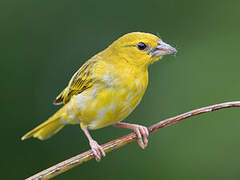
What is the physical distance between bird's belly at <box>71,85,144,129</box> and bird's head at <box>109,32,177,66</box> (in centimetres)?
23

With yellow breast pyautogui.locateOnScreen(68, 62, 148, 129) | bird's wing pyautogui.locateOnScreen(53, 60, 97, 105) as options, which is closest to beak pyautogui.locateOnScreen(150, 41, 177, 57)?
yellow breast pyautogui.locateOnScreen(68, 62, 148, 129)

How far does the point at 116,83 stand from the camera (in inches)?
108

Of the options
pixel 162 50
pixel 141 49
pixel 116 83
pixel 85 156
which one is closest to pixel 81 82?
pixel 116 83

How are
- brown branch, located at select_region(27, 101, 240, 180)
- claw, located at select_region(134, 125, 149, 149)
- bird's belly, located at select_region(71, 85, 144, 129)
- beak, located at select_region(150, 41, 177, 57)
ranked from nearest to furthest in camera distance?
brown branch, located at select_region(27, 101, 240, 180), beak, located at select_region(150, 41, 177, 57), bird's belly, located at select_region(71, 85, 144, 129), claw, located at select_region(134, 125, 149, 149)

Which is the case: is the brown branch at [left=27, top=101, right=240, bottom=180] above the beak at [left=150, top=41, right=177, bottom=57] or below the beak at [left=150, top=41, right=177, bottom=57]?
below

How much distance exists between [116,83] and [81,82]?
1.33 feet

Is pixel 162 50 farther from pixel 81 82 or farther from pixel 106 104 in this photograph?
pixel 81 82

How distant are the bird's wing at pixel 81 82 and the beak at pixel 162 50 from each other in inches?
19.9

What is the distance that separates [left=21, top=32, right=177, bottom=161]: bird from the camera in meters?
2.73

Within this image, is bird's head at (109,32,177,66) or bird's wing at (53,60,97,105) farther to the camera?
bird's wing at (53,60,97,105)

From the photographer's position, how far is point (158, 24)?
15.7 ft

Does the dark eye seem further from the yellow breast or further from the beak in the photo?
the yellow breast

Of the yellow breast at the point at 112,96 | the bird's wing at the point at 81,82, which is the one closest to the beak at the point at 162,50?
the yellow breast at the point at 112,96

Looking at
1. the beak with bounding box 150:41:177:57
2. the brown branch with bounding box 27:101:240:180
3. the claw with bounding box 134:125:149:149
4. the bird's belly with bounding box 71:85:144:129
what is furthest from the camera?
the claw with bounding box 134:125:149:149
